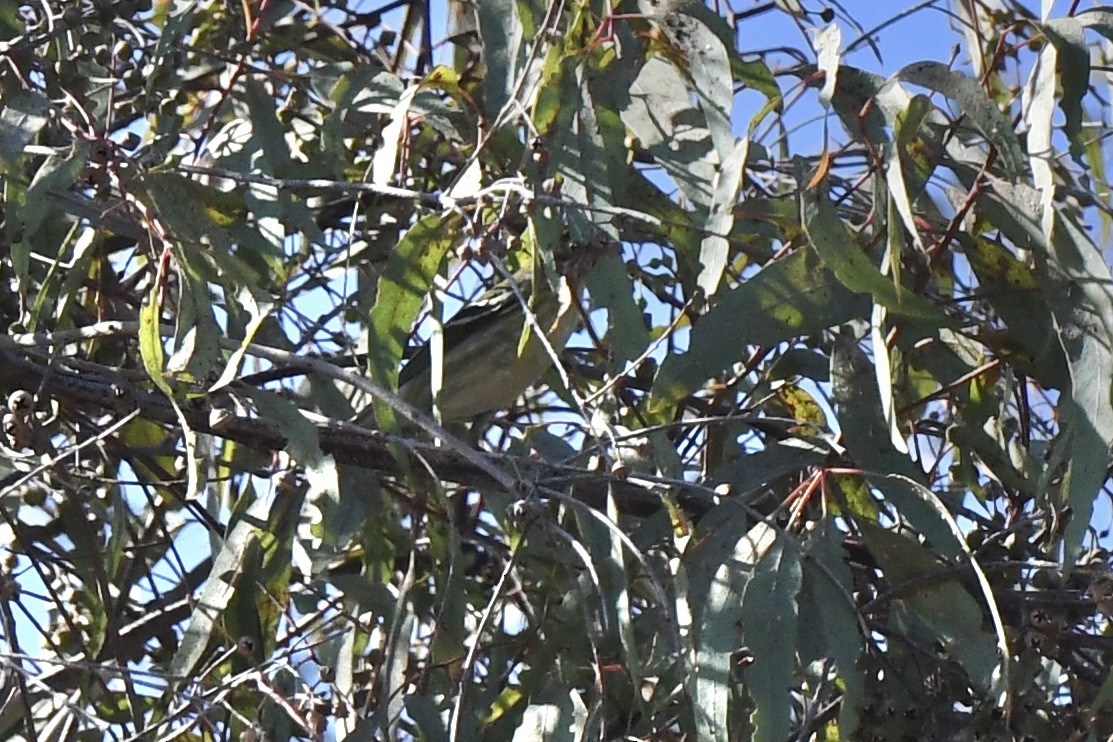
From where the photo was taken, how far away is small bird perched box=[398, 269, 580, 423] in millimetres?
3051

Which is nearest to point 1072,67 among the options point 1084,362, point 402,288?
point 1084,362

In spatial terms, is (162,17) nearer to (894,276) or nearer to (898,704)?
(894,276)

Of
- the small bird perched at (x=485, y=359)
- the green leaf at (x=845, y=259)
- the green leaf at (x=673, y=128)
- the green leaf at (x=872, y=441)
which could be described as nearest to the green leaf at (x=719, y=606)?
the green leaf at (x=872, y=441)

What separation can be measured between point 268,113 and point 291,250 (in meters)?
0.45

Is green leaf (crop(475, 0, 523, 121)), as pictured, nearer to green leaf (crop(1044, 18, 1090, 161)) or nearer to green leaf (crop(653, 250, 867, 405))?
green leaf (crop(653, 250, 867, 405))

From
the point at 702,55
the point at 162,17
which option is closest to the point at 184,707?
the point at 702,55

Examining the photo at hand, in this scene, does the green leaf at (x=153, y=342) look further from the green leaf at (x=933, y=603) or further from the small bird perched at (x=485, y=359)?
the small bird perched at (x=485, y=359)

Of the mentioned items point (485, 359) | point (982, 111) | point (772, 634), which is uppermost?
point (485, 359)

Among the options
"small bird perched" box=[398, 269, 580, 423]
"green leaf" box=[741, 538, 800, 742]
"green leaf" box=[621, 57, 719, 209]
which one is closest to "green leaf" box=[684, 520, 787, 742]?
"green leaf" box=[741, 538, 800, 742]

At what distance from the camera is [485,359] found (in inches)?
123

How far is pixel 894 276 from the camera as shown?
6.44 ft

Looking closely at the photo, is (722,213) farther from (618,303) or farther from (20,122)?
(20,122)

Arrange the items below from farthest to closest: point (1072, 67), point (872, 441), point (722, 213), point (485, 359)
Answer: point (485, 359) → point (872, 441) → point (1072, 67) → point (722, 213)

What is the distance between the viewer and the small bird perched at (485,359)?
10.0ft
